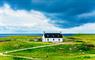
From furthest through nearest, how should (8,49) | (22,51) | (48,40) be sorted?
(48,40) < (8,49) < (22,51)

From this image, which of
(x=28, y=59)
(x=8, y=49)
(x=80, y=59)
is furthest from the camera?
(x=8, y=49)

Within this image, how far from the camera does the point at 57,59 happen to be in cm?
6838

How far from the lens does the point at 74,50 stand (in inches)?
3915

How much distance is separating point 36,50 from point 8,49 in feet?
39.3

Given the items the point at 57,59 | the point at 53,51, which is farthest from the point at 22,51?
the point at 57,59

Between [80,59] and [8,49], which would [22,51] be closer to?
[8,49]

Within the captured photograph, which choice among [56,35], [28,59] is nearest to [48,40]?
[56,35]

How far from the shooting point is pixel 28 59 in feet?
237

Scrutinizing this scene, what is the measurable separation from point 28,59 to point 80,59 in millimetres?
15375

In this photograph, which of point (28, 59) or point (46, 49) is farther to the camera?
point (46, 49)

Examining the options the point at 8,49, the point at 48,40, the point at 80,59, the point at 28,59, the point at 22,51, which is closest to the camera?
the point at 80,59

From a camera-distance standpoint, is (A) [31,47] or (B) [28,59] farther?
(A) [31,47]

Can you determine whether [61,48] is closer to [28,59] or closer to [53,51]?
[53,51]

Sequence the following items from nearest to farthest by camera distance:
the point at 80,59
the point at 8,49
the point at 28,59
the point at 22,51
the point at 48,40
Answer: the point at 80,59 → the point at 28,59 → the point at 22,51 → the point at 8,49 → the point at 48,40
